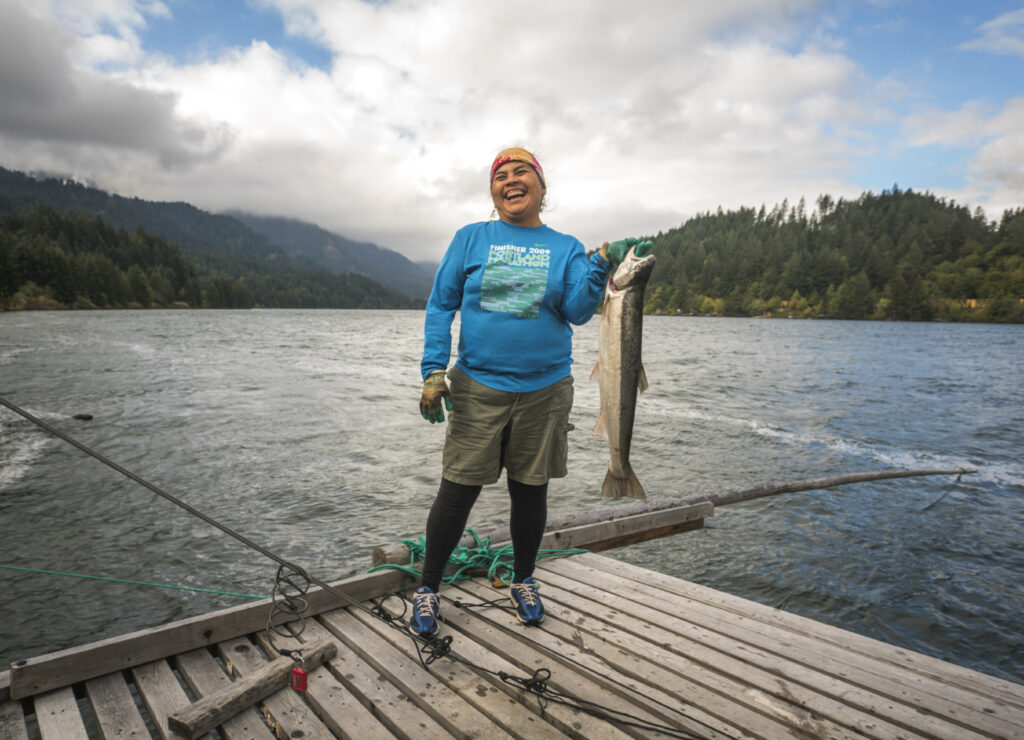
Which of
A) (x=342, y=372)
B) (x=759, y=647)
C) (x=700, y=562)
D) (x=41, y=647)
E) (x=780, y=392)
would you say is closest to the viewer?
(x=759, y=647)

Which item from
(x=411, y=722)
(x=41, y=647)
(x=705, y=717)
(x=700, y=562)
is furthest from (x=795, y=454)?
(x=41, y=647)

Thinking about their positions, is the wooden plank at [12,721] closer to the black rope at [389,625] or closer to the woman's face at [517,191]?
the black rope at [389,625]

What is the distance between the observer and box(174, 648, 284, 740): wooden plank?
273 cm

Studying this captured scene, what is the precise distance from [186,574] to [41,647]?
1.63 m

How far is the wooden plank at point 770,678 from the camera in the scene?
2.95 meters

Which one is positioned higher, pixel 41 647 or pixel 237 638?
pixel 237 638

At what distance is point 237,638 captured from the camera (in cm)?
371

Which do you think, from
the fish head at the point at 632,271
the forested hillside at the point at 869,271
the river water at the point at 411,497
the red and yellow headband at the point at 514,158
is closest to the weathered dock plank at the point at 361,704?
the fish head at the point at 632,271

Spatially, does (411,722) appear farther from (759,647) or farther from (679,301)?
(679,301)

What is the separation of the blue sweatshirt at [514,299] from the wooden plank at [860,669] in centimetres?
213

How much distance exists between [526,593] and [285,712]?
5.49 feet

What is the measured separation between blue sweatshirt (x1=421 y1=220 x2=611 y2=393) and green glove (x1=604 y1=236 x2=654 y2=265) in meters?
0.06

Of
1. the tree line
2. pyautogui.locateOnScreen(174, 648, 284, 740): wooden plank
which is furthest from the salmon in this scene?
the tree line

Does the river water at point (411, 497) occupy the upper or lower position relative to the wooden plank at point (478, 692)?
lower
